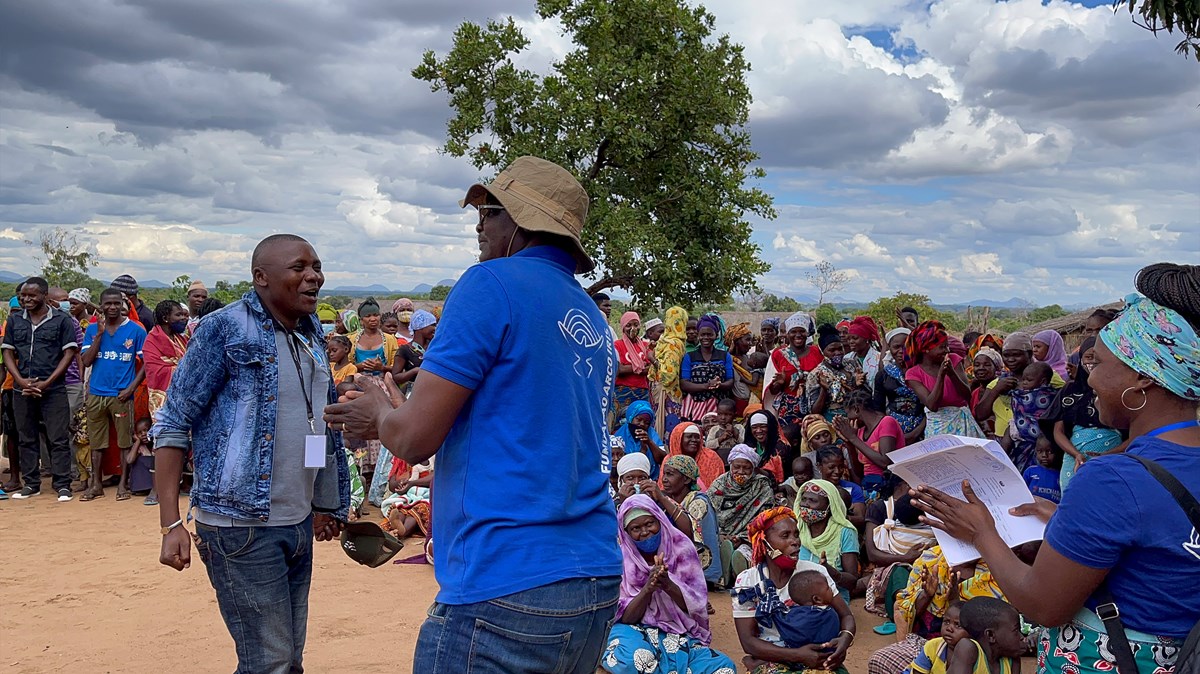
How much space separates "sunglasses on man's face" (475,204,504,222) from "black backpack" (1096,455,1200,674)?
1.56 meters

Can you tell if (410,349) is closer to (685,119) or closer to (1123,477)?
(1123,477)

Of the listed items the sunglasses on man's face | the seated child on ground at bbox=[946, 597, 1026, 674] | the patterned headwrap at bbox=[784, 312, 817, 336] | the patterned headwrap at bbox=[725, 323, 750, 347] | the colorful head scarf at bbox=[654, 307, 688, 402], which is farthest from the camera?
the patterned headwrap at bbox=[725, 323, 750, 347]

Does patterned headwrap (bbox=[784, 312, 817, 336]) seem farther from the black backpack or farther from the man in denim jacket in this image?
the black backpack

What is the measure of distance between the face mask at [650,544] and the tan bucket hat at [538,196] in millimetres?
3263

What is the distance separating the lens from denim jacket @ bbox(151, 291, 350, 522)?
9.92 ft

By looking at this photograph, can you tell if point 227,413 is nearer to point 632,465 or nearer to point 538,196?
point 538,196

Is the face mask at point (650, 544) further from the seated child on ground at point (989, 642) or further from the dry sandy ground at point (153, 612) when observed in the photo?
the seated child on ground at point (989, 642)

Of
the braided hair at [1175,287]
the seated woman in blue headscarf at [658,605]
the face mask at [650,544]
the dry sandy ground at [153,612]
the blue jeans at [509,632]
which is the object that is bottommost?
the dry sandy ground at [153,612]

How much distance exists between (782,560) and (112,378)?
287 inches

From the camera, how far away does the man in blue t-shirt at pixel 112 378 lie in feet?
30.0

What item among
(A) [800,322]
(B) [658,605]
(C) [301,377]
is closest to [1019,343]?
(A) [800,322]

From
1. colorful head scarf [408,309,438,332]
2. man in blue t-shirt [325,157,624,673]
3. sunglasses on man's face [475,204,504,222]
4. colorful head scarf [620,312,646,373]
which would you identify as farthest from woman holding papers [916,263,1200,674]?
colorful head scarf [408,309,438,332]

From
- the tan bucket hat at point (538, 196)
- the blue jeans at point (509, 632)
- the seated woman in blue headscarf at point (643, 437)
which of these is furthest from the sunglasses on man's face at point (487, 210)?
the seated woman in blue headscarf at point (643, 437)

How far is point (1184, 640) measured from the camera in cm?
205
